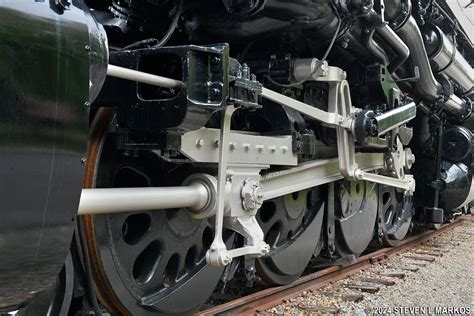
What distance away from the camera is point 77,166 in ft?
4.57

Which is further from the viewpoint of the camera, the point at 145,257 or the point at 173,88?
the point at 145,257

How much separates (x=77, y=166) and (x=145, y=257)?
4.44 ft

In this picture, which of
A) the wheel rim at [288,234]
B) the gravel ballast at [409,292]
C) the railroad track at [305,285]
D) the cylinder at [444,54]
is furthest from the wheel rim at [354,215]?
the cylinder at [444,54]

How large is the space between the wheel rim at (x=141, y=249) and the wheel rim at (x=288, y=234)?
2.26ft

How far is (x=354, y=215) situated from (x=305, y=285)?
2.97ft

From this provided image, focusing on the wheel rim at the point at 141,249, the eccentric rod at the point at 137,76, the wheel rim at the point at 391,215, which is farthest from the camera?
the wheel rim at the point at 391,215

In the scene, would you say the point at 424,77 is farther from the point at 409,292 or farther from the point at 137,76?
the point at 137,76

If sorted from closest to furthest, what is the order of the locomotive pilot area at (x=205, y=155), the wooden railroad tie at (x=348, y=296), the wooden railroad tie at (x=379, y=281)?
the locomotive pilot area at (x=205, y=155), the wooden railroad tie at (x=348, y=296), the wooden railroad tie at (x=379, y=281)

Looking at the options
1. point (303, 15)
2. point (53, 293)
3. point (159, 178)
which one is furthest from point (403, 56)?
Result: point (53, 293)

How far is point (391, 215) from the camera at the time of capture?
19.9 ft

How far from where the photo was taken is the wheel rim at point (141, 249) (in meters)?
2.30

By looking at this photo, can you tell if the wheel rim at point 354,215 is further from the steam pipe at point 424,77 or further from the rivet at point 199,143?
the rivet at point 199,143

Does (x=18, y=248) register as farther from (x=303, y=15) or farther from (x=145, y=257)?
(x=303, y=15)

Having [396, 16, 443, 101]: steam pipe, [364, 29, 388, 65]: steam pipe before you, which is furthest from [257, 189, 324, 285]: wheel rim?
[396, 16, 443, 101]: steam pipe
